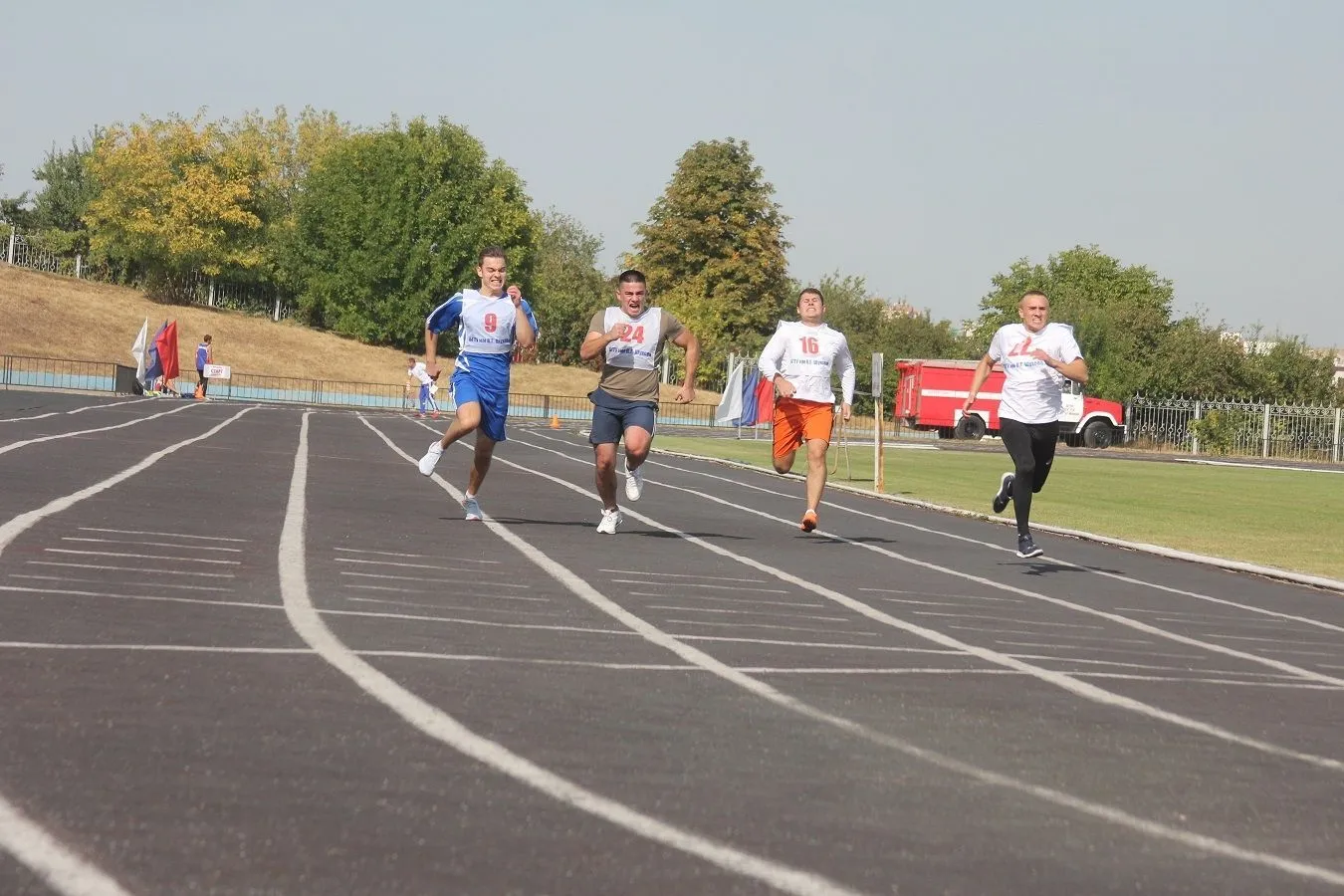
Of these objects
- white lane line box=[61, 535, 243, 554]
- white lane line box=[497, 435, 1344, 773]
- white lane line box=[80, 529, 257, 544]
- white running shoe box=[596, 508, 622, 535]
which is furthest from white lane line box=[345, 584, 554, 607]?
white running shoe box=[596, 508, 622, 535]

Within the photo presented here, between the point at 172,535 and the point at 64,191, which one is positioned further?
the point at 64,191

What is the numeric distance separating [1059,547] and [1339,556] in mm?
2510

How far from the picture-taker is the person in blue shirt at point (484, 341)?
1201cm

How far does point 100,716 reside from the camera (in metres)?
4.45

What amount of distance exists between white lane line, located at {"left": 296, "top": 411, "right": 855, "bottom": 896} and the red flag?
37655mm

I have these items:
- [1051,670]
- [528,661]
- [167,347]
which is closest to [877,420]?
[1051,670]

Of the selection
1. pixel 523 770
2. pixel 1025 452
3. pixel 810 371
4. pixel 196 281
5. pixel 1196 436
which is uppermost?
pixel 196 281

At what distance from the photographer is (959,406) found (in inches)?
2210

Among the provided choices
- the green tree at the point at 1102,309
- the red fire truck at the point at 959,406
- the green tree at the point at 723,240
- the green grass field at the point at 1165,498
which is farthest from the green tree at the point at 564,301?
the green grass field at the point at 1165,498

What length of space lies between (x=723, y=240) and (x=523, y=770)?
85.9 meters

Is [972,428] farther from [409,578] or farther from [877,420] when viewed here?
[409,578]

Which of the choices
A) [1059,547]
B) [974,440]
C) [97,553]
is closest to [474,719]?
[97,553]

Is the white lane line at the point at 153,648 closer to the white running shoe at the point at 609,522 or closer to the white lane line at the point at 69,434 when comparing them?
the white running shoe at the point at 609,522

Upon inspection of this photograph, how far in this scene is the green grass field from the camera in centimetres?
1520
